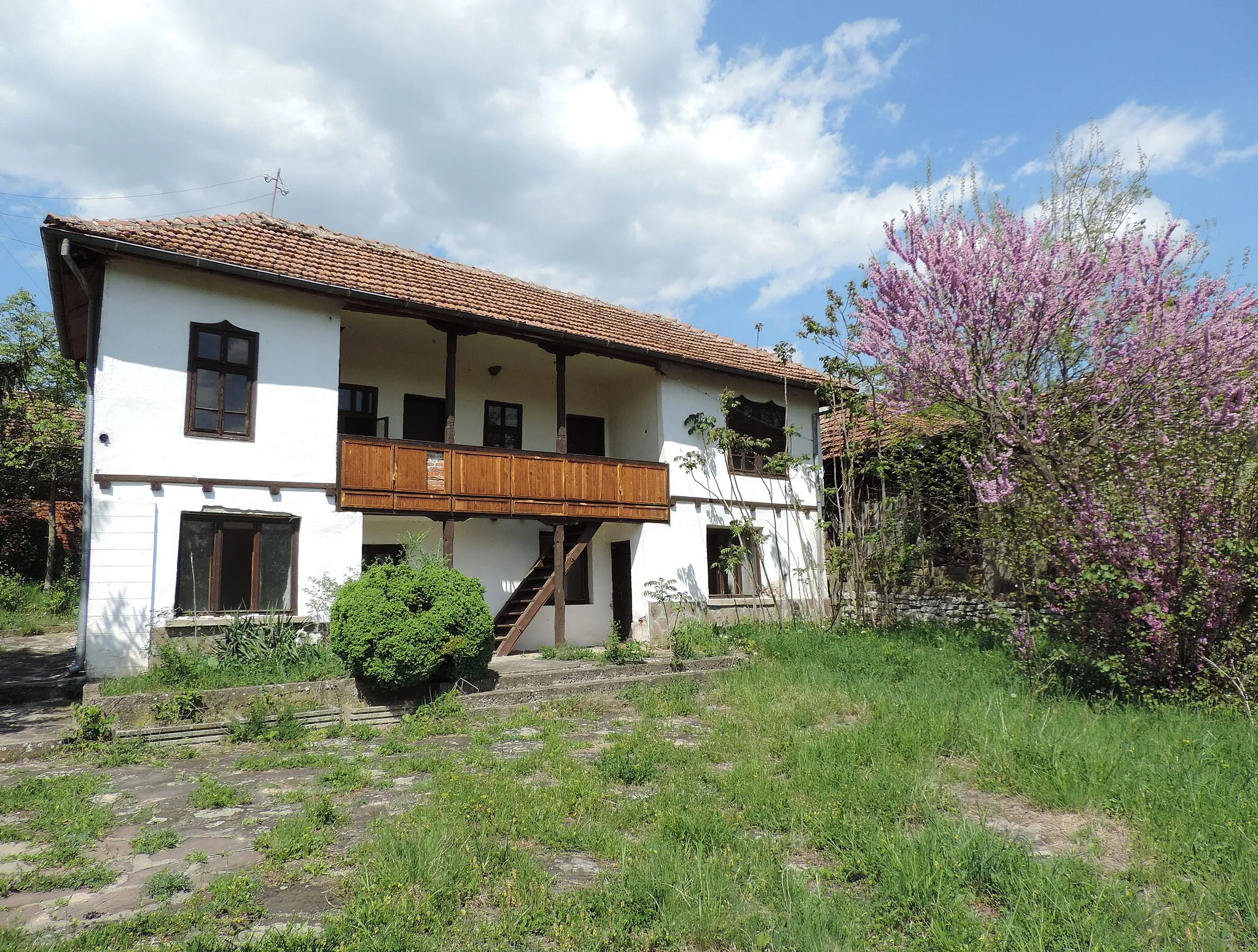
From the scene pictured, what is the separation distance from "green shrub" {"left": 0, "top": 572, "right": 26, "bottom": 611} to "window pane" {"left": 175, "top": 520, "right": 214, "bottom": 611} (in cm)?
948

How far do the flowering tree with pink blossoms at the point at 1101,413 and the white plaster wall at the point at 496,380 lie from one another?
5.98 meters

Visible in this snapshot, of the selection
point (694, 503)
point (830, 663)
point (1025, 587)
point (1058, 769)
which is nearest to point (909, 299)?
point (1025, 587)

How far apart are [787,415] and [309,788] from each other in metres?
13.5

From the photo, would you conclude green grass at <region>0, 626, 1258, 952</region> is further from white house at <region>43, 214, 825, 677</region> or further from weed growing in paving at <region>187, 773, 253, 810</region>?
white house at <region>43, 214, 825, 677</region>

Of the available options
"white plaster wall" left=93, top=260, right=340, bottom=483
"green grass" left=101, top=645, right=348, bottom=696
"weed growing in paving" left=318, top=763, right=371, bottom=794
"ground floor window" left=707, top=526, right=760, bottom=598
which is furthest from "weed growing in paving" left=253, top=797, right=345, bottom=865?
"ground floor window" left=707, top=526, right=760, bottom=598

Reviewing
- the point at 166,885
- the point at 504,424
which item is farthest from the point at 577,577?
the point at 166,885

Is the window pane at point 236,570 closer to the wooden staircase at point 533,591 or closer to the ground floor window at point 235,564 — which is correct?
the ground floor window at point 235,564

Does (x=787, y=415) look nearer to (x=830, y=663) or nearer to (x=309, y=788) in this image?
(x=830, y=663)

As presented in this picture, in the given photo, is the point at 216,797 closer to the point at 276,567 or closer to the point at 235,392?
the point at 276,567

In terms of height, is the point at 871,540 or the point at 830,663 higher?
the point at 871,540

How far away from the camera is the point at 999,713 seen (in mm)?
7023

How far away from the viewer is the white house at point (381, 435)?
10.3m

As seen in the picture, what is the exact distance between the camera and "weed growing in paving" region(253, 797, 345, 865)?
470 cm

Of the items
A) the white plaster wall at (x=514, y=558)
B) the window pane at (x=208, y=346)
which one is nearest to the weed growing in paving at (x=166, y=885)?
the window pane at (x=208, y=346)
